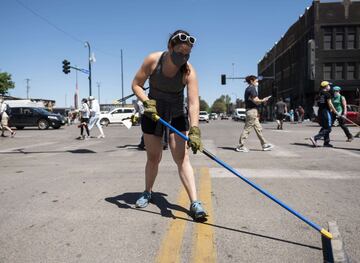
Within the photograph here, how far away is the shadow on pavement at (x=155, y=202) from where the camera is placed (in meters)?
3.77

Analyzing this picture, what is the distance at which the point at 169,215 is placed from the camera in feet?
11.9

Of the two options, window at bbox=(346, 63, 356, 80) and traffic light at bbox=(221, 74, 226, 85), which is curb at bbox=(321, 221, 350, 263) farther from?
window at bbox=(346, 63, 356, 80)

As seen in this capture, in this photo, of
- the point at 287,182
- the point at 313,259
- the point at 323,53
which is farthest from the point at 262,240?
the point at 323,53

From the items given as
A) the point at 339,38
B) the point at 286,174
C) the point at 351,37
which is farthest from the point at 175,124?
the point at 351,37

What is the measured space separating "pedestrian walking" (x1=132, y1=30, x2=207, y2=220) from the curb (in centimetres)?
108

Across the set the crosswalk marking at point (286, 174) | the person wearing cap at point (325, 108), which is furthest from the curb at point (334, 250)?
the person wearing cap at point (325, 108)

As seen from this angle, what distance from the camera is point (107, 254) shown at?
8.83ft

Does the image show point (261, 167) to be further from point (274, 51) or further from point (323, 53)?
point (274, 51)

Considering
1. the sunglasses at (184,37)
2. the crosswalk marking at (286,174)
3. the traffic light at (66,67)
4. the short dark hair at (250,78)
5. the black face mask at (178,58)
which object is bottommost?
the crosswalk marking at (286,174)

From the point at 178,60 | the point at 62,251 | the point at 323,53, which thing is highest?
the point at 323,53

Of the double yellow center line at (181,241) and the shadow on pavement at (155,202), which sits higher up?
the shadow on pavement at (155,202)

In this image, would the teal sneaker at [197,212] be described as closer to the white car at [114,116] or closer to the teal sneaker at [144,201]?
the teal sneaker at [144,201]

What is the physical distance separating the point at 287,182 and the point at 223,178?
2.94ft

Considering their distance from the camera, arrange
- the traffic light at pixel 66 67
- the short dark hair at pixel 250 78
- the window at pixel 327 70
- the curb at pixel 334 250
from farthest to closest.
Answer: the window at pixel 327 70, the traffic light at pixel 66 67, the short dark hair at pixel 250 78, the curb at pixel 334 250
